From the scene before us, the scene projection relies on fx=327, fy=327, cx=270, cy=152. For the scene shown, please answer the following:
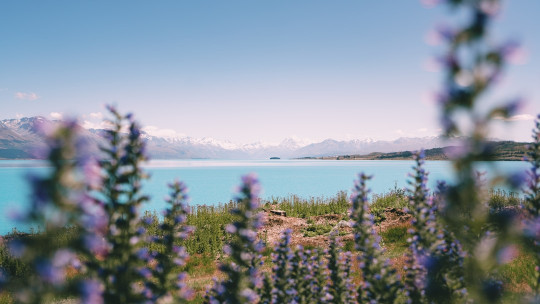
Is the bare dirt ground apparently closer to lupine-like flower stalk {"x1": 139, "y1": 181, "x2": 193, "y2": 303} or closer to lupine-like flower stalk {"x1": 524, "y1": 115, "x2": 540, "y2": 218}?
lupine-like flower stalk {"x1": 524, "y1": 115, "x2": 540, "y2": 218}

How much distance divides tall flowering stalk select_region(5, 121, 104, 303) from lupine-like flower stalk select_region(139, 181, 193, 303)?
178 cm

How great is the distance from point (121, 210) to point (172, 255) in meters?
1.44

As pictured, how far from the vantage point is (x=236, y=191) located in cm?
475

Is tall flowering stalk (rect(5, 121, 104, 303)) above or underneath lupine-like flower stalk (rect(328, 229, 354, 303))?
above

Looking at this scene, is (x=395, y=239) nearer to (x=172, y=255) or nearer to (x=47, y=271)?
(x=172, y=255)

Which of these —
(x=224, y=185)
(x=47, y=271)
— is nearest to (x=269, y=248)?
(x=47, y=271)

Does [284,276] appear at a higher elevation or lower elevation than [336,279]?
higher

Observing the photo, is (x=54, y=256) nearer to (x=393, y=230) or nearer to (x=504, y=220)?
(x=504, y=220)

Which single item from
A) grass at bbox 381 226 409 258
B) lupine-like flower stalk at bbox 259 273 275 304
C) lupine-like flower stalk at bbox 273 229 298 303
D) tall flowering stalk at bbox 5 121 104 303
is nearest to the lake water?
tall flowering stalk at bbox 5 121 104 303

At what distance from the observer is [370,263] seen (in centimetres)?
488

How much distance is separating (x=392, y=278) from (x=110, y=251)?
3764 millimetres

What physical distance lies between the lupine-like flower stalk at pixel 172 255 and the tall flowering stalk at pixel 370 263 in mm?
2606

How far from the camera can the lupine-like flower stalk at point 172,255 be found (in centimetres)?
429

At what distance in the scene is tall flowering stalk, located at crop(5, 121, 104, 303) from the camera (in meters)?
2.37
